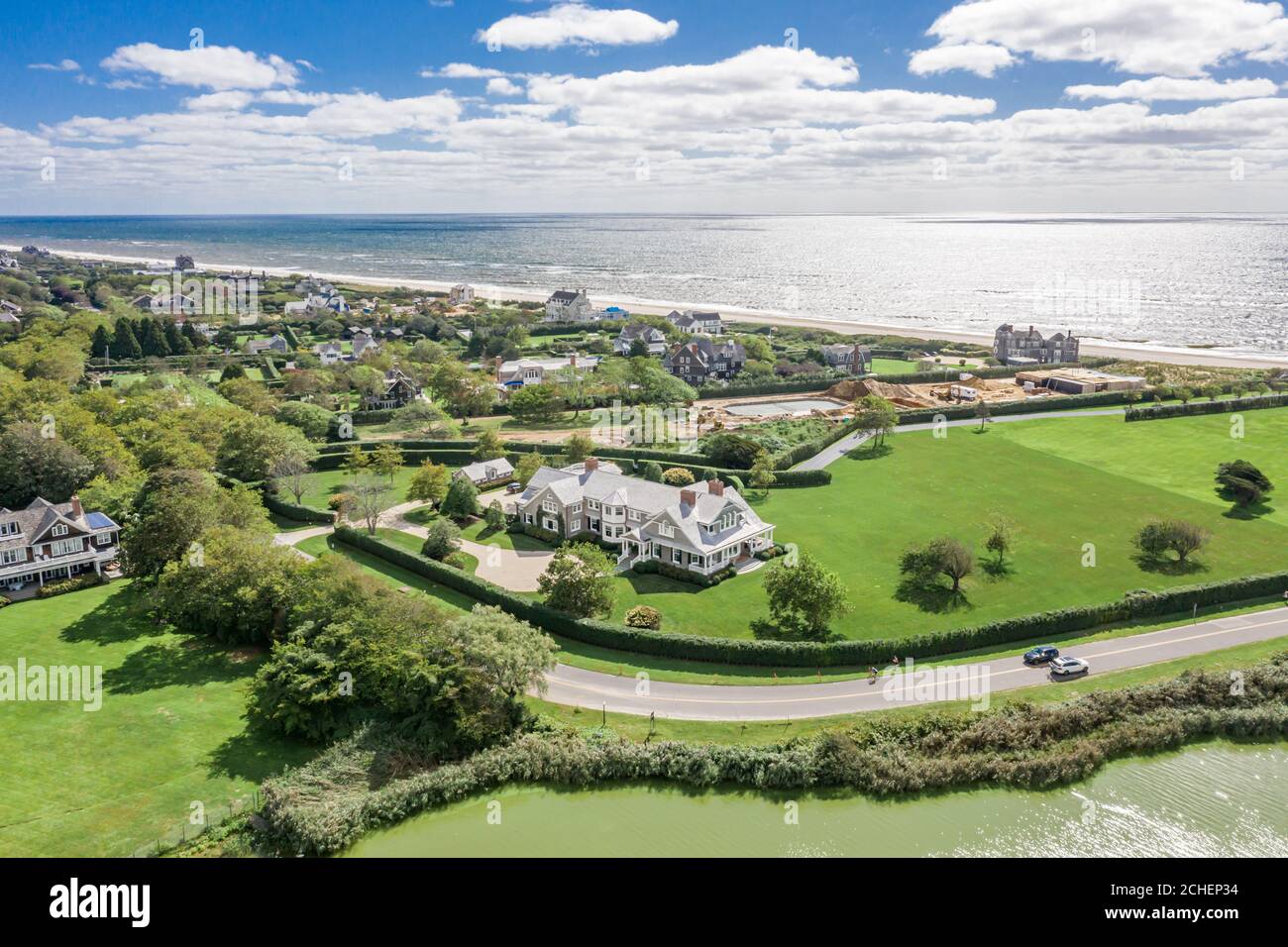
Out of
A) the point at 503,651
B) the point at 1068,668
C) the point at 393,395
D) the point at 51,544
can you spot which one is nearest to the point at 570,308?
the point at 393,395

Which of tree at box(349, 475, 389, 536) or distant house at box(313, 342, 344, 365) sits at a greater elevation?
distant house at box(313, 342, 344, 365)

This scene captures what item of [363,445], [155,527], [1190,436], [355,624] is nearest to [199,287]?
[363,445]

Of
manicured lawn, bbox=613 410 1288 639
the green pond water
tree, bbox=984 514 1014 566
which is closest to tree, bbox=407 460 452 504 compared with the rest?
manicured lawn, bbox=613 410 1288 639

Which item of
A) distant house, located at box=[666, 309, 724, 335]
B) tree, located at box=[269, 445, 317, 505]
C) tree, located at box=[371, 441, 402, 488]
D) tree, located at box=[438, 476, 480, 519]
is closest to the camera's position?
tree, located at box=[438, 476, 480, 519]

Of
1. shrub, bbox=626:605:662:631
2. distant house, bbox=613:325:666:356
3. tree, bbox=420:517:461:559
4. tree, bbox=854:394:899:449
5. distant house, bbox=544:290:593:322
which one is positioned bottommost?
shrub, bbox=626:605:662:631

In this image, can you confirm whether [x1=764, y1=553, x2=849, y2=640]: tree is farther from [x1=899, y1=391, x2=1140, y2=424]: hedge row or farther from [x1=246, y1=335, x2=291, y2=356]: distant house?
[x1=246, y1=335, x2=291, y2=356]: distant house

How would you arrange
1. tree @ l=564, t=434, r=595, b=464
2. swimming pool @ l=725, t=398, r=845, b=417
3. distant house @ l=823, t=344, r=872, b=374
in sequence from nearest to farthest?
tree @ l=564, t=434, r=595, b=464 < swimming pool @ l=725, t=398, r=845, b=417 < distant house @ l=823, t=344, r=872, b=374

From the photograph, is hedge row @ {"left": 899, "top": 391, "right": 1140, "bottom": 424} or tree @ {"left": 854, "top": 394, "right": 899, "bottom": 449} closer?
tree @ {"left": 854, "top": 394, "right": 899, "bottom": 449}

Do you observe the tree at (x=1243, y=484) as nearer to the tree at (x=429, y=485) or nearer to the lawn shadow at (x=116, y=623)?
the tree at (x=429, y=485)
